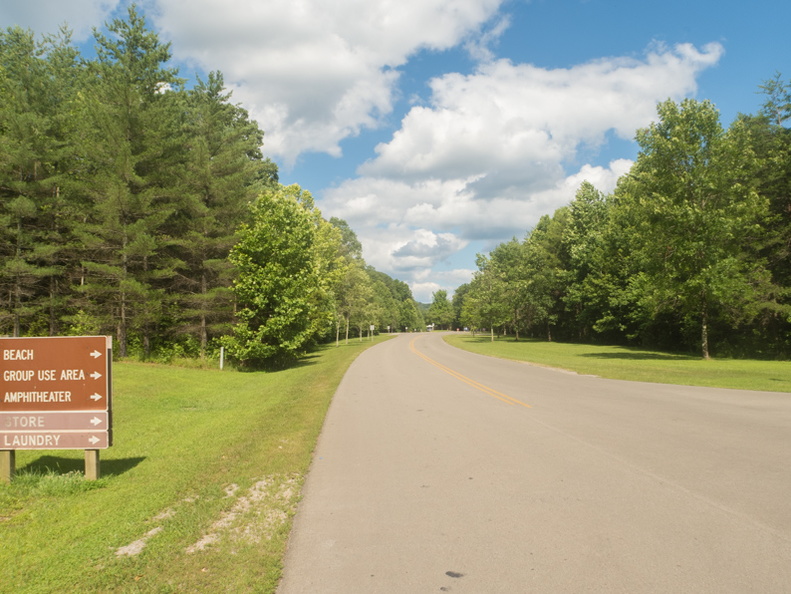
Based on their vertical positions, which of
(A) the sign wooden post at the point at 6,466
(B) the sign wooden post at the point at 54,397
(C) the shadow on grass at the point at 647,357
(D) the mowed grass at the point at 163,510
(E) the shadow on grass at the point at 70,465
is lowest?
(C) the shadow on grass at the point at 647,357

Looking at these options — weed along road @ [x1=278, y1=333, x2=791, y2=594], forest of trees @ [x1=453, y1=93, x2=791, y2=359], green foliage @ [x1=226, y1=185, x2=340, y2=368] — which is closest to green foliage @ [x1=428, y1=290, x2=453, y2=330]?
forest of trees @ [x1=453, y1=93, x2=791, y2=359]

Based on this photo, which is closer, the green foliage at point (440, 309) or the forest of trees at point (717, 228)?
the forest of trees at point (717, 228)

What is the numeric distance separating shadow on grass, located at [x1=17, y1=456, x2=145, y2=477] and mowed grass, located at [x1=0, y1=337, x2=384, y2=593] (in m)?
0.03

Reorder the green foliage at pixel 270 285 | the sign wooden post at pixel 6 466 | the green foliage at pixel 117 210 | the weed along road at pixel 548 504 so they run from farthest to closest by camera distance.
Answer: the green foliage at pixel 270 285
the green foliage at pixel 117 210
the sign wooden post at pixel 6 466
the weed along road at pixel 548 504

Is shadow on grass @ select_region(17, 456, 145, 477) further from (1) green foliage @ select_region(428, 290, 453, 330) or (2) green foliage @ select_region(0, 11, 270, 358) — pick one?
(1) green foliage @ select_region(428, 290, 453, 330)

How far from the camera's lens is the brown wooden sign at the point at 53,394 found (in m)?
6.03

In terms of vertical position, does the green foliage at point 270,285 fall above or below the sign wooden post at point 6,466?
above

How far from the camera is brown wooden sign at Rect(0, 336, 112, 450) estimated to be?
603 cm

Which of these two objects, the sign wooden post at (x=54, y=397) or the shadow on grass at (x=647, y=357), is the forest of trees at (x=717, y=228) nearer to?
Answer: the shadow on grass at (x=647, y=357)

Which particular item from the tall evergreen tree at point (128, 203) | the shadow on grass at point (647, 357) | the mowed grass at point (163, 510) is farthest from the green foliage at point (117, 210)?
the shadow on grass at point (647, 357)

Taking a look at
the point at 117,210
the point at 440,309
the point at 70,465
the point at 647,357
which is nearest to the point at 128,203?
the point at 117,210

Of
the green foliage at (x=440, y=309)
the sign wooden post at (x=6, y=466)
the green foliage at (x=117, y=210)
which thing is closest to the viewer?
the sign wooden post at (x=6, y=466)

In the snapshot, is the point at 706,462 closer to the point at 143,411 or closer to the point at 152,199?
the point at 143,411

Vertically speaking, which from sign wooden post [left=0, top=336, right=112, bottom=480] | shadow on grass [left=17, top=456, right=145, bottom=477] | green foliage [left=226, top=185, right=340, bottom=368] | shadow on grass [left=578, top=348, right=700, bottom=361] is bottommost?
shadow on grass [left=578, top=348, right=700, bottom=361]
